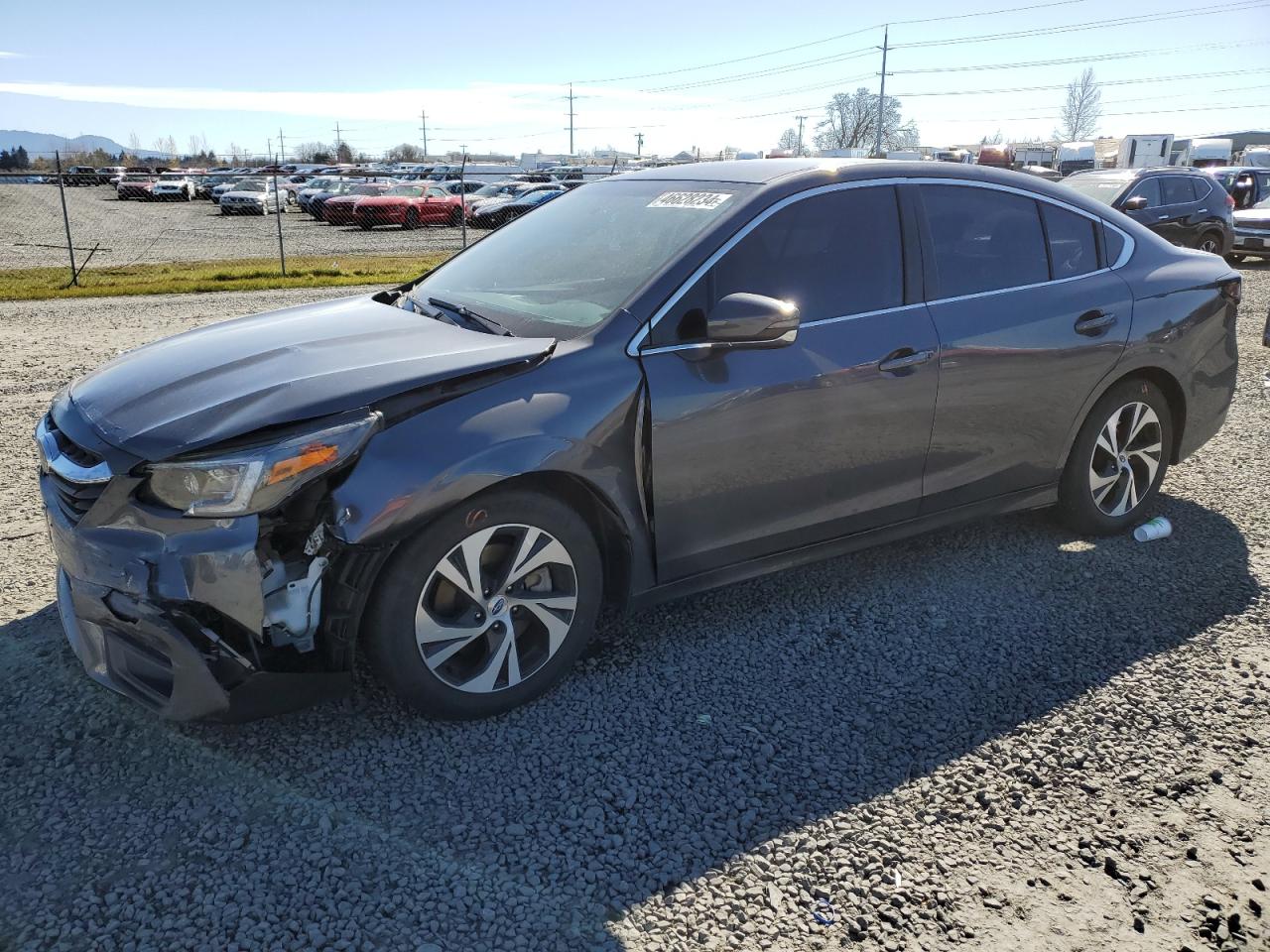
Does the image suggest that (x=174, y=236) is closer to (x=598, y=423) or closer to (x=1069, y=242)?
(x=1069, y=242)

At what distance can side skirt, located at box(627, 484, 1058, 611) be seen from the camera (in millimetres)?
3418

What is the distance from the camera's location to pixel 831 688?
3398mm

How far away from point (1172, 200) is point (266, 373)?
15.6m

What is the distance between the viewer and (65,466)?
2.91 metres

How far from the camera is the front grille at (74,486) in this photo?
2789 mm

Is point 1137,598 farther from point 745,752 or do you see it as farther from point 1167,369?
point 745,752

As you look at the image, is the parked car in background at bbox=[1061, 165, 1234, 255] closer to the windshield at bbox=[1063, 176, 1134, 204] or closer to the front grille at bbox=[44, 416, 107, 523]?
the windshield at bbox=[1063, 176, 1134, 204]

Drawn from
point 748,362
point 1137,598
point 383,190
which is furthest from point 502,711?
point 383,190

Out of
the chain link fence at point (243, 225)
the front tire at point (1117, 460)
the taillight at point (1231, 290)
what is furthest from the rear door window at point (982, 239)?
the chain link fence at point (243, 225)

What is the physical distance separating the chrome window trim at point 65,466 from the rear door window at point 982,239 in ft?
9.93

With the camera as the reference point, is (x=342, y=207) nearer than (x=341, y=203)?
No

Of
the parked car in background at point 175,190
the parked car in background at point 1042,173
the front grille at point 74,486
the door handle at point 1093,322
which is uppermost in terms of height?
the parked car in background at point 175,190

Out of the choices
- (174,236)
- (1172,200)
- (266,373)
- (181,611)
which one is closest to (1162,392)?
(266,373)

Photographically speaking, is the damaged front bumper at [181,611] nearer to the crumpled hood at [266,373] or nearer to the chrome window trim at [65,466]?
the chrome window trim at [65,466]
